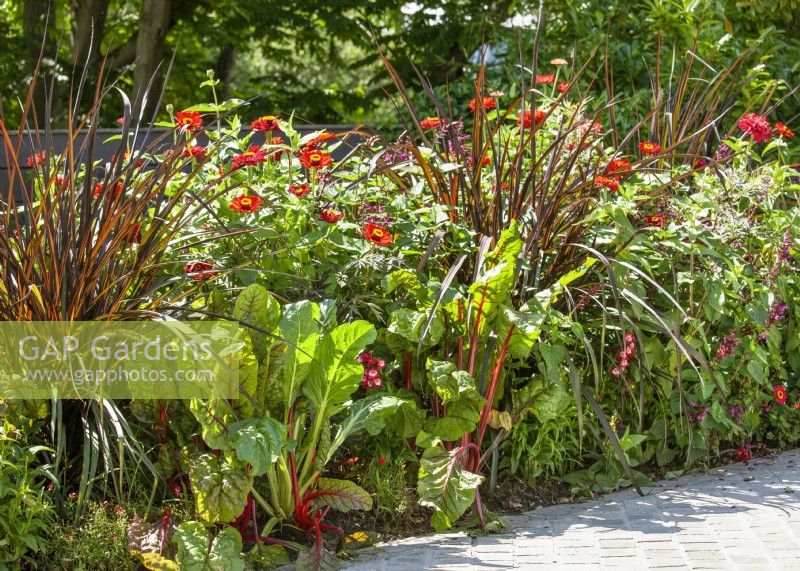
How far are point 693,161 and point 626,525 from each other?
2199mm

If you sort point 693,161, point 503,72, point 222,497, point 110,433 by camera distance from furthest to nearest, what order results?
1. point 503,72
2. point 693,161
3. point 110,433
4. point 222,497

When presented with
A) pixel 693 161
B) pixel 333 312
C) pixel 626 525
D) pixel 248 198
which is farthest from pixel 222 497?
pixel 693 161

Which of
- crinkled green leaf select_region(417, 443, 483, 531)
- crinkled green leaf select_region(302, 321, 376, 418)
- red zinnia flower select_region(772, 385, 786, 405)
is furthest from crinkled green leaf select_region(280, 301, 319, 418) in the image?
red zinnia flower select_region(772, 385, 786, 405)

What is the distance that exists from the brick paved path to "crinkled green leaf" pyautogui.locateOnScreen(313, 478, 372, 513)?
0.53 ft

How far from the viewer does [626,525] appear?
3.78 m

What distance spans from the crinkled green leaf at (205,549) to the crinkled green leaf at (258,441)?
0.23 m

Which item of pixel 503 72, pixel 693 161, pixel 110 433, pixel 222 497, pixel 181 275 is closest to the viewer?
pixel 222 497

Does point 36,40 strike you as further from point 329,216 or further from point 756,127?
point 756,127

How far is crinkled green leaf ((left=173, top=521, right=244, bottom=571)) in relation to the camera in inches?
127

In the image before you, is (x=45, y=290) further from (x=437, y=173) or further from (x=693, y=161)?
(x=693, y=161)

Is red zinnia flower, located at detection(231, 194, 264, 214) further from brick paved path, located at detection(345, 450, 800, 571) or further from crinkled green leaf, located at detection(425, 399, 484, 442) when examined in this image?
brick paved path, located at detection(345, 450, 800, 571)

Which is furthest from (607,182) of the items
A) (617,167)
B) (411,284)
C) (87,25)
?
(87,25)

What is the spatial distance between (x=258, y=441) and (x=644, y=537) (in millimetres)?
1389

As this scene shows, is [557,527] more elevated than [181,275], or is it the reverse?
[181,275]
